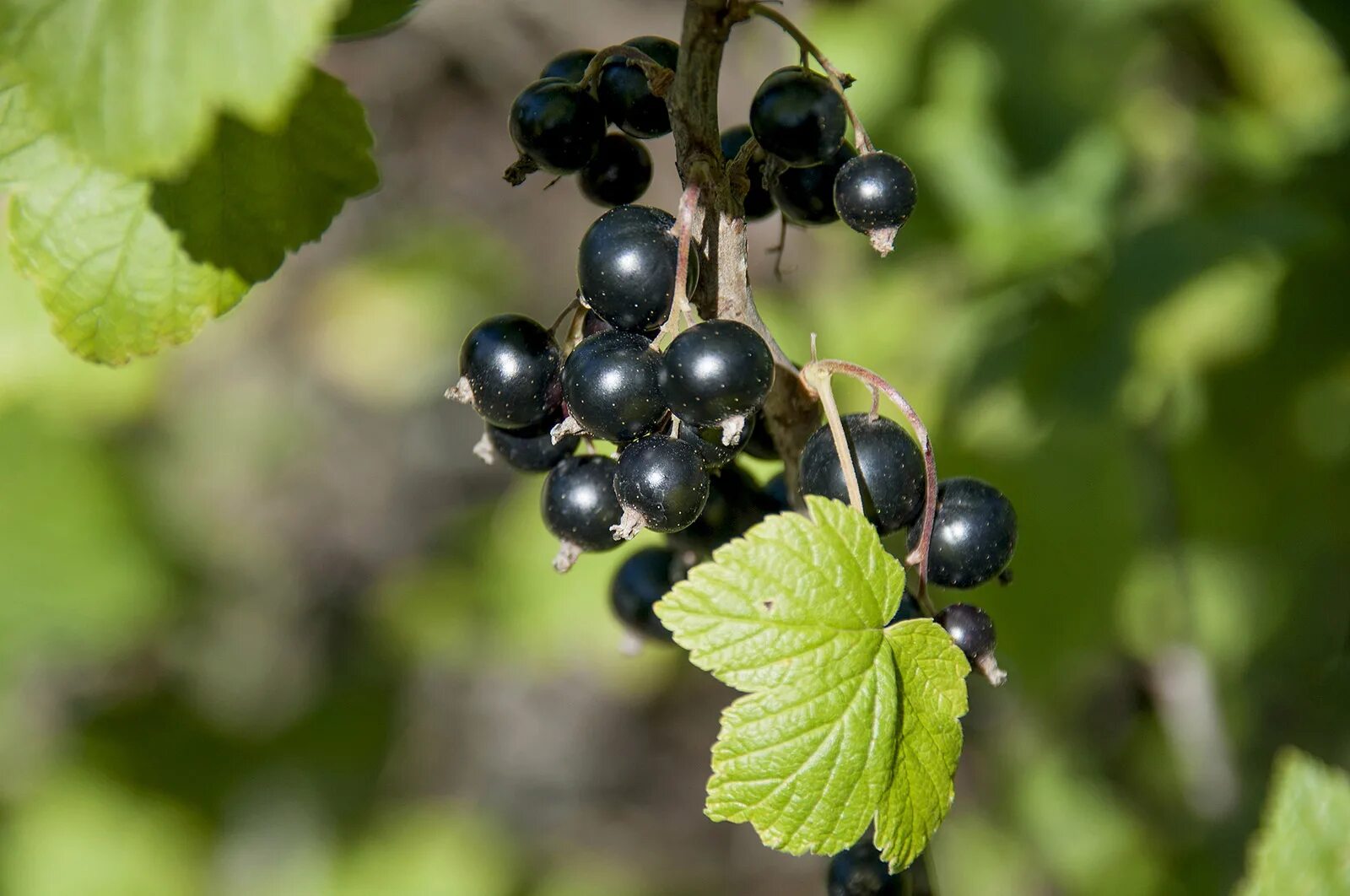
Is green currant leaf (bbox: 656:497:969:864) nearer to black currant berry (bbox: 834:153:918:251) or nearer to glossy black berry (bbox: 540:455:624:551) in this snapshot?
glossy black berry (bbox: 540:455:624:551)

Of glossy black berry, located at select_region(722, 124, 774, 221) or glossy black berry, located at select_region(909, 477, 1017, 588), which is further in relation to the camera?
glossy black berry, located at select_region(722, 124, 774, 221)

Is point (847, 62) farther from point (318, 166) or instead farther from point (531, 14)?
point (531, 14)

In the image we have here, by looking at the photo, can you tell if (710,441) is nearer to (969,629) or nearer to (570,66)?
(969,629)

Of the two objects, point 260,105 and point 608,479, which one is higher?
point 260,105

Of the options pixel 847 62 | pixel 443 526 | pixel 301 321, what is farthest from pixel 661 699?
pixel 847 62

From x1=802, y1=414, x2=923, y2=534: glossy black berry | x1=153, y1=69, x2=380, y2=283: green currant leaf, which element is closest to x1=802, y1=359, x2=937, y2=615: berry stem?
x1=802, y1=414, x2=923, y2=534: glossy black berry

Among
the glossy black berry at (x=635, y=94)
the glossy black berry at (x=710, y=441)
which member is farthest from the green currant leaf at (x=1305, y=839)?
the glossy black berry at (x=635, y=94)
